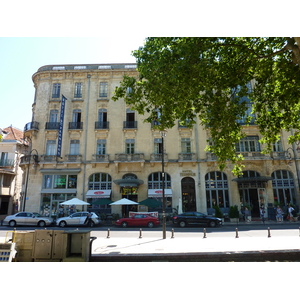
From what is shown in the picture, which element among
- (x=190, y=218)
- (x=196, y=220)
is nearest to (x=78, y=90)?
(x=190, y=218)

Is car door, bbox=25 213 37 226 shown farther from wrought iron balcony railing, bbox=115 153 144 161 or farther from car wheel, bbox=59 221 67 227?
wrought iron balcony railing, bbox=115 153 144 161

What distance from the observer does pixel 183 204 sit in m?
26.4

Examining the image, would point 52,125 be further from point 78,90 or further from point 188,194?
point 188,194

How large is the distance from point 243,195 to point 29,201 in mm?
Answer: 25245

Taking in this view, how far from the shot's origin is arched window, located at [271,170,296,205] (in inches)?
1033

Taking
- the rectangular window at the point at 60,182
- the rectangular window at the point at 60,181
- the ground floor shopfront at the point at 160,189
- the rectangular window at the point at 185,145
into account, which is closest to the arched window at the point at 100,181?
the ground floor shopfront at the point at 160,189

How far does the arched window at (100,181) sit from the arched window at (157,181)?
4.92 metres

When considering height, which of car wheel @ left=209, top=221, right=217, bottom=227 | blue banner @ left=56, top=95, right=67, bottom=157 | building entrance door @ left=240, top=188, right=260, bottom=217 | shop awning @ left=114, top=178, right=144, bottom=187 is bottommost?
car wheel @ left=209, top=221, right=217, bottom=227

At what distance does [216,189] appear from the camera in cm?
2658

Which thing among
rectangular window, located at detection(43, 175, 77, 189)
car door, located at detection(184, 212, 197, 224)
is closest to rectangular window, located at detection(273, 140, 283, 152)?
car door, located at detection(184, 212, 197, 224)

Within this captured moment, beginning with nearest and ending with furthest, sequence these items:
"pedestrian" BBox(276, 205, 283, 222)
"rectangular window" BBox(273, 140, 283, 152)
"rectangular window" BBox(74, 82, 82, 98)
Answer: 1. "pedestrian" BBox(276, 205, 283, 222)
2. "rectangular window" BBox(273, 140, 283, 152)
3. "rectangular window" BBox(74, 82, 82, 98)

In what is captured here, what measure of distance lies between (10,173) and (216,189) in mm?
27732

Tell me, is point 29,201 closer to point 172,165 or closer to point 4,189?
point 4,189

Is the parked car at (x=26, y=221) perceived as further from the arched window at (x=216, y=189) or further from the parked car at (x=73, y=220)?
the arched window at (x=216, y=189)
